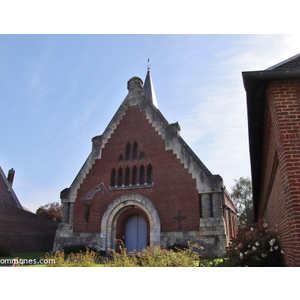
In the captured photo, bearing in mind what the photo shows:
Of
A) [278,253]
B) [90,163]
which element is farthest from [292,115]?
[90,163]

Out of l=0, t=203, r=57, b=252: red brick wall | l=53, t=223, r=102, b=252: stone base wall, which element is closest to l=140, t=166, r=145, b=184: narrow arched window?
l=53, t=223, r=102, b=252: stone base wall

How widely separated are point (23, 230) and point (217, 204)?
15944 millimetres

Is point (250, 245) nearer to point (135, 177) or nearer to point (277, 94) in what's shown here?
point (277, 94)

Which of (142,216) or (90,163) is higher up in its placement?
(90,163)

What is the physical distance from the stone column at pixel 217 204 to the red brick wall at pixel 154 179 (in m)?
0.90

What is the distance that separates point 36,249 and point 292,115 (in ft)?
73.1

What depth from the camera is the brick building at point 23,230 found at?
64.1ft

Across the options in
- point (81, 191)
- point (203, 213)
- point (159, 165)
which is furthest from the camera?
point (81, 191)

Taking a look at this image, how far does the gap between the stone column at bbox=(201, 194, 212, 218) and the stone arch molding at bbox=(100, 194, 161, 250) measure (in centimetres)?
272

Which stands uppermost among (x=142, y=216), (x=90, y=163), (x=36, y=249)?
(x=90, y=163)

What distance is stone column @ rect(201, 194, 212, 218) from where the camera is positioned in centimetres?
1382

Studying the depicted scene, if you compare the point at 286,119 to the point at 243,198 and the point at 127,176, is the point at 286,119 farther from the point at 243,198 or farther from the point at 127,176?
the point at 243,198

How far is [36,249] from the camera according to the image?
845 inches

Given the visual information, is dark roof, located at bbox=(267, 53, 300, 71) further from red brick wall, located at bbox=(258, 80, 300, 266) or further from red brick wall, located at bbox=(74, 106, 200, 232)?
red brick wall, located at bbox=(74, 106, 200, 232)
